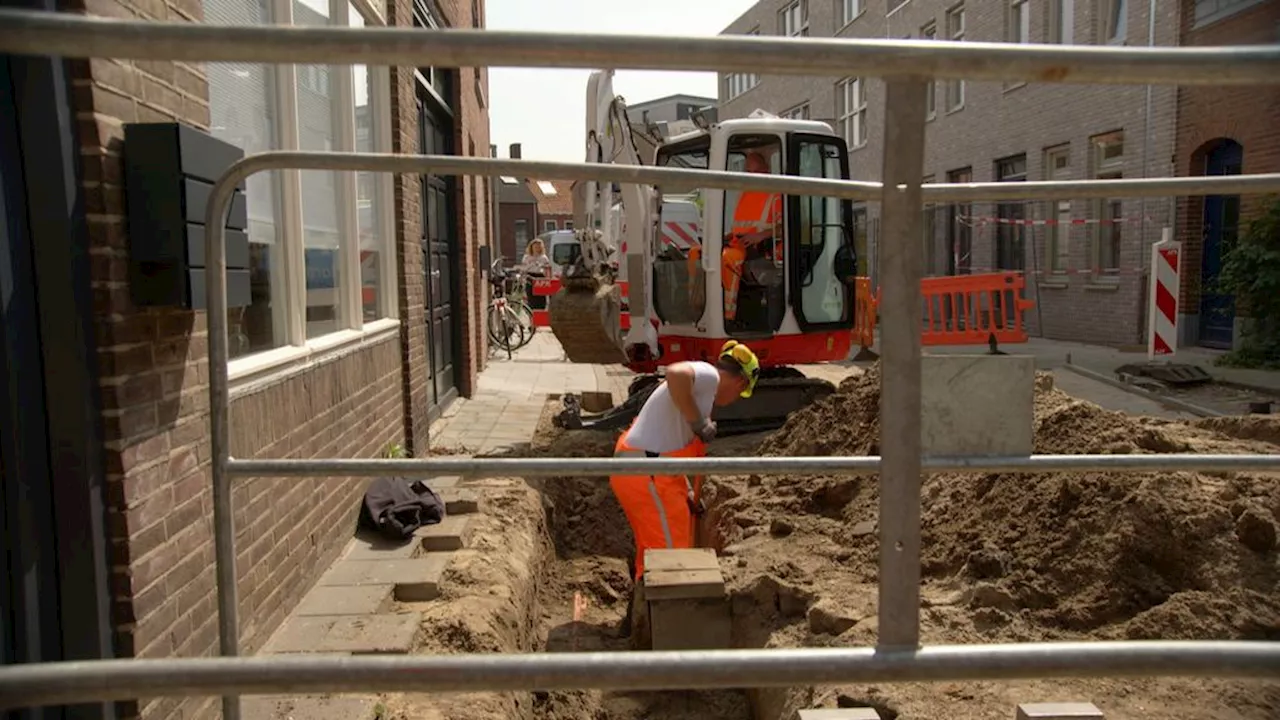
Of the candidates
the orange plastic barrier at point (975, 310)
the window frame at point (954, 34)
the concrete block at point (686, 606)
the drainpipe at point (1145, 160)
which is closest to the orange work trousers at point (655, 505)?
the concrete block at point (686, 606)

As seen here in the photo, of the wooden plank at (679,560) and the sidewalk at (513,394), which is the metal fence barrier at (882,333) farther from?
the sidewalk at (513,394)

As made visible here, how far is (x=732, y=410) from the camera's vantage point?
895 cm

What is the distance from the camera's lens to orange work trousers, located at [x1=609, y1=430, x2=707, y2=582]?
536 cm

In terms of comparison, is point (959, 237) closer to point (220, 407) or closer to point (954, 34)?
point (954, 34)

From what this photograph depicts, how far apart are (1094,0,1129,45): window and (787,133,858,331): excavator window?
369 inches

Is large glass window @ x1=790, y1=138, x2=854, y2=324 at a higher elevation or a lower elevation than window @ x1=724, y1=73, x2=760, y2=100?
lower

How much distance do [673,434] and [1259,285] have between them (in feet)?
32.0

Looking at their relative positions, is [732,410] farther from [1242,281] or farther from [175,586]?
[1242,281]

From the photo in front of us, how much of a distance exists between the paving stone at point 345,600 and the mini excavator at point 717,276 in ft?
15.5

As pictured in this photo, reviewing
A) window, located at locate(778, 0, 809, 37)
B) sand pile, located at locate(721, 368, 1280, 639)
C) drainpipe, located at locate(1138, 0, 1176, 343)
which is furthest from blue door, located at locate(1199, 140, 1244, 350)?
window, located at locate(778, 0, 809, 37)

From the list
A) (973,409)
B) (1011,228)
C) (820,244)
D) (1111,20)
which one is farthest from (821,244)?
(1011,228)

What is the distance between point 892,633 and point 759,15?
33.9m

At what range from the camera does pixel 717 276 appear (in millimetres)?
8625

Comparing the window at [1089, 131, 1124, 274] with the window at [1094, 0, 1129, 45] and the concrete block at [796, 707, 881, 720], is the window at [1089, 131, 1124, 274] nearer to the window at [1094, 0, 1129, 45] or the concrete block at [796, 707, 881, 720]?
the window at [1094, 0, 1129, 45]
